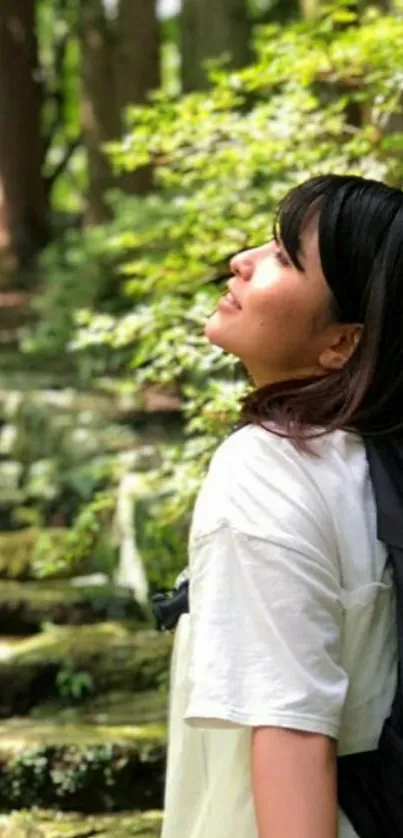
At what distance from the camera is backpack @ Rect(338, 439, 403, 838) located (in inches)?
52.5

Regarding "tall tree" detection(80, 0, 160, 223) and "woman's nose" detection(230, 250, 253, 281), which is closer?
"woman's nose" detection(230, 250, 253, 281)

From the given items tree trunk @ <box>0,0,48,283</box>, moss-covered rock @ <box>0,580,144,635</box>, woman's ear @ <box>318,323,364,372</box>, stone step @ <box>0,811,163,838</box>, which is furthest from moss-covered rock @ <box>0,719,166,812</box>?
tree trunk @ <box>0,0,48,283</box>

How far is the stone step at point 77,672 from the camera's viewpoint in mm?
5051

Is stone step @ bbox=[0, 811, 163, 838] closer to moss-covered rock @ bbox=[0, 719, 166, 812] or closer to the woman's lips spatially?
moss-covered rock @ bbox=[0, 719, 166, 812]

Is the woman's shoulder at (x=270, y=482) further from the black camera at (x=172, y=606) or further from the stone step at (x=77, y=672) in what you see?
the stone step at (x=77, y=672)

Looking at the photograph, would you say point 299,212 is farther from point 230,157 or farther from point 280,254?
point 230,157

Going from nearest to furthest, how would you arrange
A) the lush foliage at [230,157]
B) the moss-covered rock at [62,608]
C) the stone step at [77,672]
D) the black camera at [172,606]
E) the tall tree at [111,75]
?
1. the black camera at [172,606]
2. the lush foliage at [230,157]
3. the stone step at [77,672]
4. the moss-covered rock at [62,608]
5. the tall tree at [111,75]

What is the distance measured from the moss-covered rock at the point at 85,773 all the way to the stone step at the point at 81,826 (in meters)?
0.16

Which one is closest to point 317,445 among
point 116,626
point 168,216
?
point 116,626

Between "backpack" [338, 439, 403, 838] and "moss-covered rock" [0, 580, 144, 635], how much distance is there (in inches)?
177

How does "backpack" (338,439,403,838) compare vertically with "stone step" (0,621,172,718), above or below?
above

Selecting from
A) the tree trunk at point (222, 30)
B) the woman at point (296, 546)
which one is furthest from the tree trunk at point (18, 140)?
the woman at point (296, 546)

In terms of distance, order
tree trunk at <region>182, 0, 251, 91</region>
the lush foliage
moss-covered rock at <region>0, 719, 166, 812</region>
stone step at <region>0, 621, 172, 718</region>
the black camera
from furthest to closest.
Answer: tree trunk at <region>182, 0, 251, 91</region> < stone step at <region>0, 621, 172, 718</region> < moss-covered rock at <region>0, 719, 166, 812</region> < the lush foliage < the black camera

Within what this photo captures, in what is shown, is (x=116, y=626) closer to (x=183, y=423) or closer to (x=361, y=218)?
(x=183, y=423)
